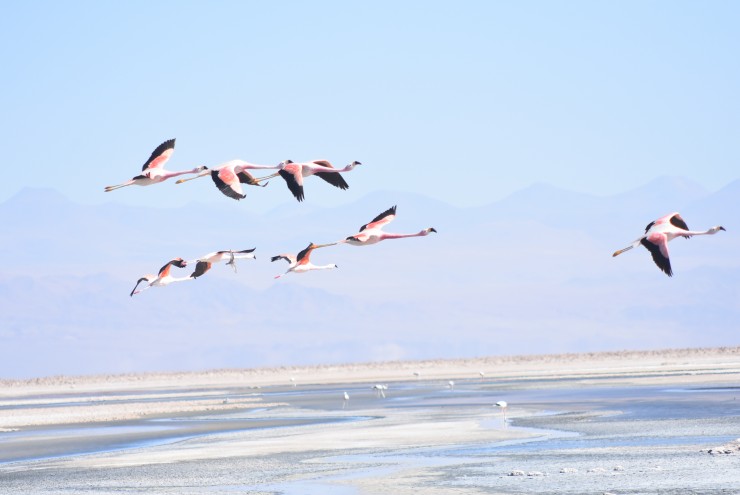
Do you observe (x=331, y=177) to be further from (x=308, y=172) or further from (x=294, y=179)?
(x=294, y=179)

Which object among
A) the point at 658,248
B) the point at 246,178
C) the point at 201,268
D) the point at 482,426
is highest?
the point at 246,178

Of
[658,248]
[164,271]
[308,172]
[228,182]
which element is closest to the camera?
[658,248]

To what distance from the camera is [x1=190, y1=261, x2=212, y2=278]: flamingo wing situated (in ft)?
86.9

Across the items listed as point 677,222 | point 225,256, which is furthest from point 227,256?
point 677,222

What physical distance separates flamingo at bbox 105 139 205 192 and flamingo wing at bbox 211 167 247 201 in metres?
1.42

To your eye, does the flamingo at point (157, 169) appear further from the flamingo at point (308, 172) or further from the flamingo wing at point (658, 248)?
the flamingo wing at point (658, 248)

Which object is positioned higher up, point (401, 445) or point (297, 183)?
point (297, 183)

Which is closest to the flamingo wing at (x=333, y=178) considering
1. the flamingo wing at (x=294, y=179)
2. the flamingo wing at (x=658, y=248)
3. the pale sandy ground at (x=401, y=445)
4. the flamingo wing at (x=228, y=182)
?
the flamingo wing at (x=294, y=179)

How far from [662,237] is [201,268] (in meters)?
10.2

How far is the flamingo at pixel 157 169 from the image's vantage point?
22922 millimetres

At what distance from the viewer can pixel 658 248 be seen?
2073 cm

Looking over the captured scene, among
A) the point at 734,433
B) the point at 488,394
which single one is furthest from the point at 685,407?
the point at 488,394

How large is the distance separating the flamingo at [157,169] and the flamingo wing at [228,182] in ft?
4.65

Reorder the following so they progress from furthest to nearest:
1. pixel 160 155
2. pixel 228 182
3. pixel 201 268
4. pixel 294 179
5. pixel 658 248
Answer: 1. pixel 201 268
2. pixel 160 155
3. pixel 294 179
4. pixel 228 182
5. pixel 658 248
